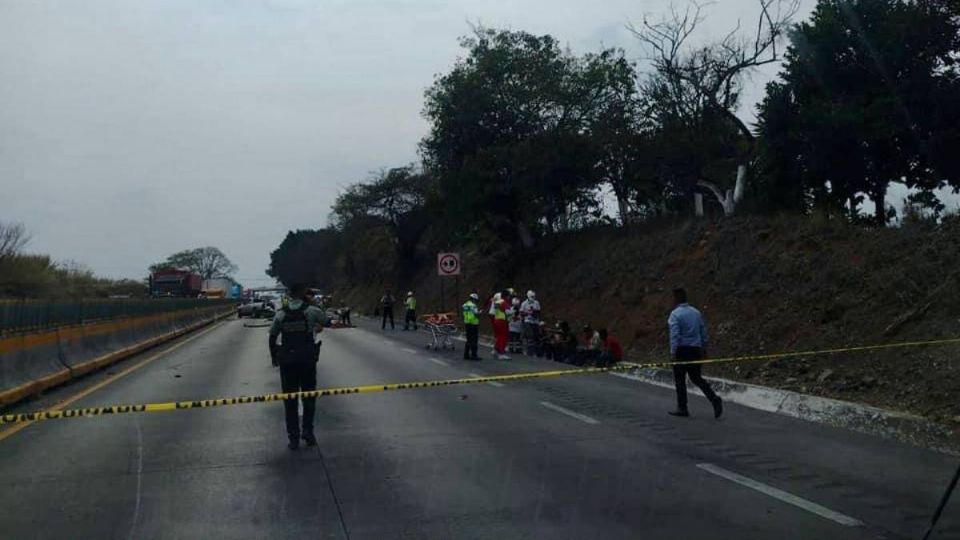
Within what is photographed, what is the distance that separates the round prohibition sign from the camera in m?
35.4

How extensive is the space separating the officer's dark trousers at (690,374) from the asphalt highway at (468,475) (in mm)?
376

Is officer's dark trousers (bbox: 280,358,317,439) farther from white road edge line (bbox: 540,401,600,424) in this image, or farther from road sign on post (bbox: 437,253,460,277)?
road sign on post (bbox: 437,253,460,277)

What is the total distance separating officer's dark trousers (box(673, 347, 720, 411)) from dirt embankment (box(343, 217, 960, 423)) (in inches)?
92.4

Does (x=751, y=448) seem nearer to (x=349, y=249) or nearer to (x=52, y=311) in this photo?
(x=52, y=311)

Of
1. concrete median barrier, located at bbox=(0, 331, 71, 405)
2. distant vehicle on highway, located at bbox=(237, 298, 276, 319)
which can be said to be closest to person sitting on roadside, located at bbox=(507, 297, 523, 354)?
concrete median barrier, located at bbox=(0, 331, 71, 405)

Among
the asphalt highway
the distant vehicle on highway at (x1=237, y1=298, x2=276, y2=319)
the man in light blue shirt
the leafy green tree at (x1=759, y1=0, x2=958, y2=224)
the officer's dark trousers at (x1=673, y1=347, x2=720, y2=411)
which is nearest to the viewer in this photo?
the asphalt highway

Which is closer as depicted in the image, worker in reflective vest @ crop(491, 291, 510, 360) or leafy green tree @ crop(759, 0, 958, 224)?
worker in reflective vest @ crop(491, 291, 510, 360)

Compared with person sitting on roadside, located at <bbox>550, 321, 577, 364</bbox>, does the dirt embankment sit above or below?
above

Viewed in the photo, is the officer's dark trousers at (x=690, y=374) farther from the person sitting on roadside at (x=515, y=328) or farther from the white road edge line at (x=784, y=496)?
the person sitting on roadside at (x=515, y=328)

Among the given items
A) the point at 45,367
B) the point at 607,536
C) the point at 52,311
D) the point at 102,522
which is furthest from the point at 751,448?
the point at 52,311

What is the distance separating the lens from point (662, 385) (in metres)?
16.5

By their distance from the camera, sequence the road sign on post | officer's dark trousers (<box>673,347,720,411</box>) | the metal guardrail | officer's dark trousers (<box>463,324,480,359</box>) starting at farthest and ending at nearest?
the road sign on post
officer's dark trousers (<box>463,324,480,359</box>)
the metal guardrail
officer's dark trousers (<box>673,347,720,411</box>)

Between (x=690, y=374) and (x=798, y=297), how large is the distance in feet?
26.8

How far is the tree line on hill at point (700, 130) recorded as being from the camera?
80.5 ft
